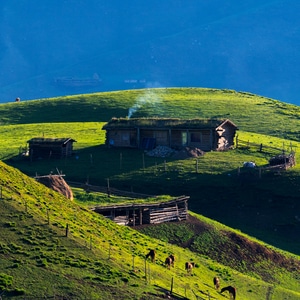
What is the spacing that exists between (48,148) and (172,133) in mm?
12859

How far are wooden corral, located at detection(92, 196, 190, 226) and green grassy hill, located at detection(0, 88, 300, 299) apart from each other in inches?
97.1

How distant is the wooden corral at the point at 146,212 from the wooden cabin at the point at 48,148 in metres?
27.2

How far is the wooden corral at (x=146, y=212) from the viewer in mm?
64375

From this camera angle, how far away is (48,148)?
93625 mm

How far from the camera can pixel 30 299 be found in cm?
3938

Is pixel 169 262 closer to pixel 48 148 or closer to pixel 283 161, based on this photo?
pixel 283 161

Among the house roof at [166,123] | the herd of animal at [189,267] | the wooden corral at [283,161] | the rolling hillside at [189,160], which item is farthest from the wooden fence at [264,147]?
the herd of animal at [189,267]

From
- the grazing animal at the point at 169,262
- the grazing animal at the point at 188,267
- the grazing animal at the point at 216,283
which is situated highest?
the grazing animal at the point at 169,262

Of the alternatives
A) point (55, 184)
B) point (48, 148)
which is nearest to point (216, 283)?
point (55, 184)

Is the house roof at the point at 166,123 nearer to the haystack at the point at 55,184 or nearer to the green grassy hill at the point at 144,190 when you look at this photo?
the green grassy hill at the point at 144,190

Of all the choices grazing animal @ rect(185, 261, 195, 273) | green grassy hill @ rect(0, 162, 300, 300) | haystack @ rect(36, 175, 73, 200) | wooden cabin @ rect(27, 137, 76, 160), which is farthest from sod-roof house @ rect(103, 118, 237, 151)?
grazing animal @ rect(185, 261, 195, 273)

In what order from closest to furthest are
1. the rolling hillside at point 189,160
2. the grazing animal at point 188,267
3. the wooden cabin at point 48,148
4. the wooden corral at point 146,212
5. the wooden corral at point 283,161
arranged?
the grazing animal at point 188,267 < the wooden corral at point 146,212 < the rolling hillside at point 189,160 < the wooden corral at point 283,161 < the wooden cabin at point 48,148

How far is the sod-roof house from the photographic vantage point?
94.4m

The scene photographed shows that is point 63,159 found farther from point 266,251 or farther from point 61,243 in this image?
point 61,243
